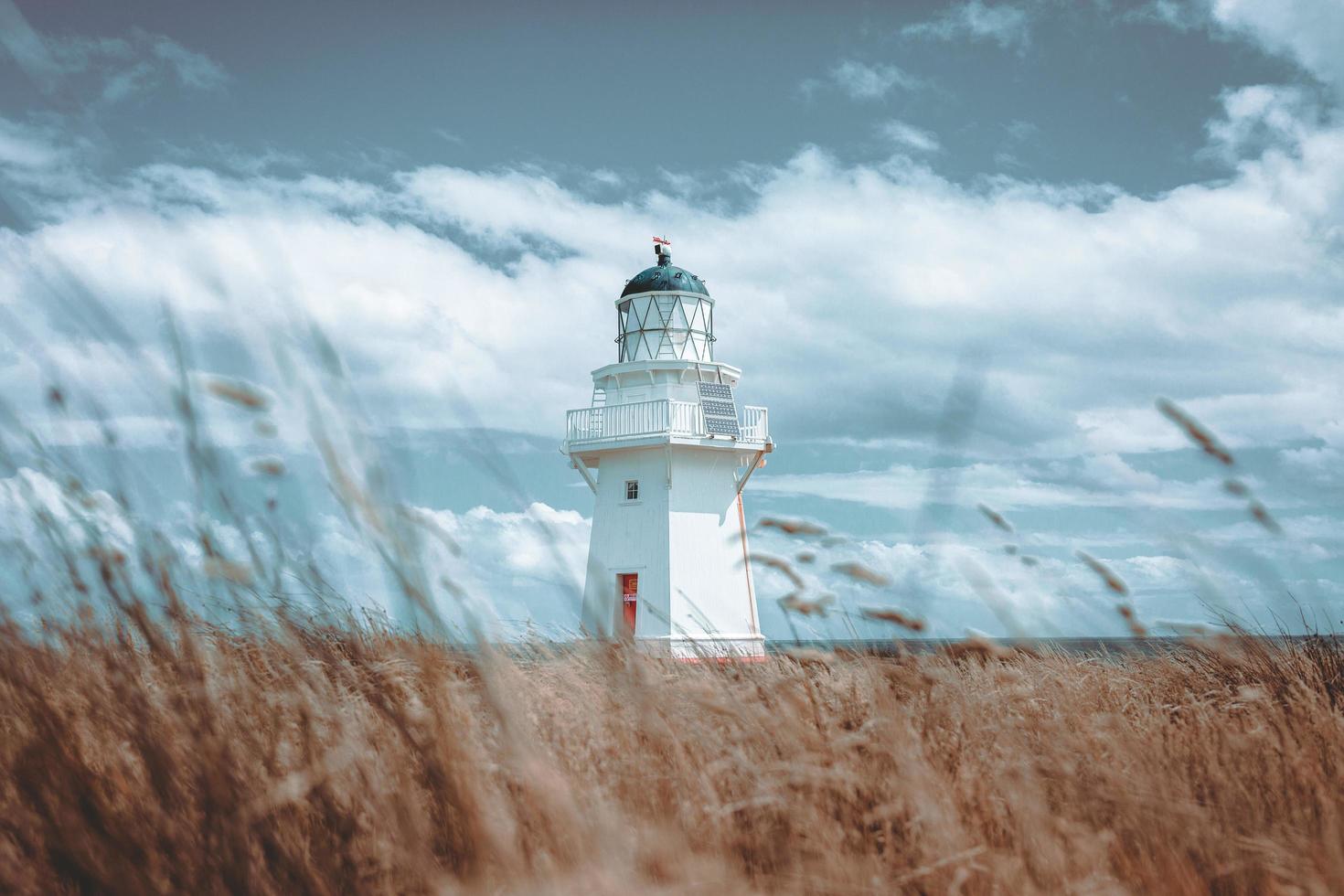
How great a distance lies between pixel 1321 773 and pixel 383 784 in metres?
2.38

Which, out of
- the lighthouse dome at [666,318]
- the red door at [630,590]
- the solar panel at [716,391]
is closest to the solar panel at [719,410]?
the solar panel at [716,391]

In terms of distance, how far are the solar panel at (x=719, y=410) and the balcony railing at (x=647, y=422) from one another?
0.12m

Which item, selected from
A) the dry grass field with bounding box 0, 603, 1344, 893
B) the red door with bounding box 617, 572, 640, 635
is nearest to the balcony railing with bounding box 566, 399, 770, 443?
the red door with bounding box 617, 572, 640, 635

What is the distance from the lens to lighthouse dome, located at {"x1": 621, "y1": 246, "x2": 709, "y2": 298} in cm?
1895

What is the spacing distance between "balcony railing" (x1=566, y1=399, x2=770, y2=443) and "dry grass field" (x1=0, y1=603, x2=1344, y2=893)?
14088 mm

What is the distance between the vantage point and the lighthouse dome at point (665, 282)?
19.0 meters

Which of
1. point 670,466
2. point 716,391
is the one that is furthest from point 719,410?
point 670,466

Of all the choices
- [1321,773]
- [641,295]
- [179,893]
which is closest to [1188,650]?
[1321,773]

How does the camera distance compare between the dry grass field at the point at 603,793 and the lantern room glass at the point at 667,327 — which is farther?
the lantern room glass at the point at 667,327

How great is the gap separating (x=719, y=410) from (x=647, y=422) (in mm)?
1422

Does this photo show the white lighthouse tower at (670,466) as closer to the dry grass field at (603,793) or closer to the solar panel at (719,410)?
the solar panel at (719,410)

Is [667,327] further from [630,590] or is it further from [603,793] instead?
[603,793]

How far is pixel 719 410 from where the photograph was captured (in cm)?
1747

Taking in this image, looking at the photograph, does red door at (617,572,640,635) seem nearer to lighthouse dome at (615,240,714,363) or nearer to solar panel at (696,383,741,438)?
solar panel at (696,383,741,438)
